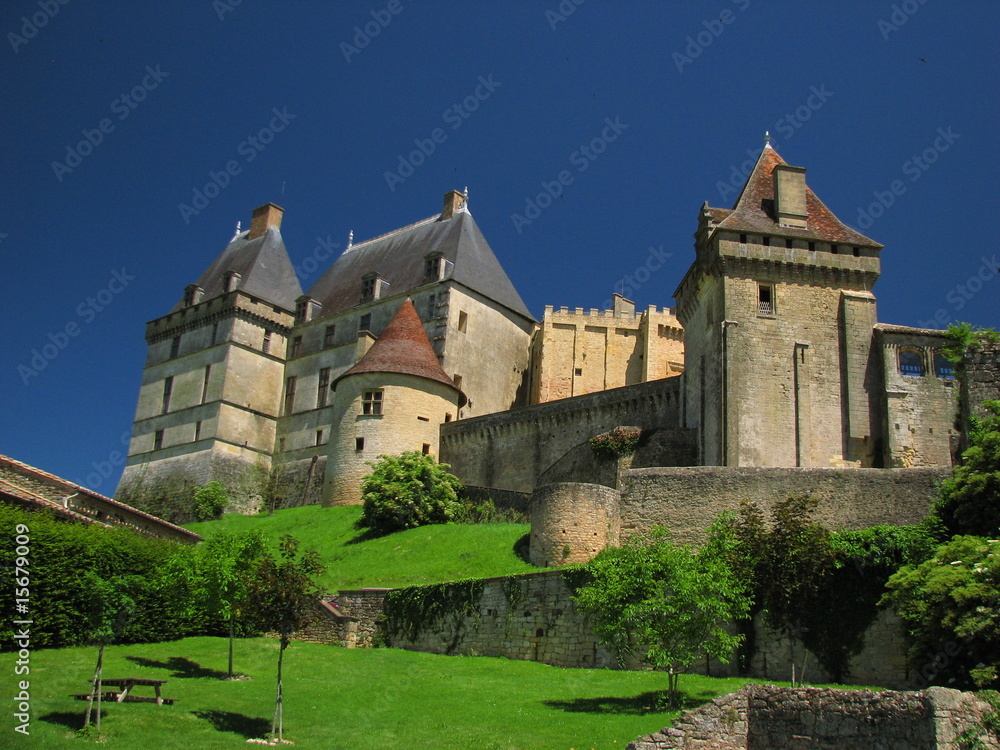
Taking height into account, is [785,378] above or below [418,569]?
above

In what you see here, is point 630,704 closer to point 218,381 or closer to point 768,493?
point 768,493

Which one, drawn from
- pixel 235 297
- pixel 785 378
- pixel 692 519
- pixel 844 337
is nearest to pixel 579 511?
pixel 692 519

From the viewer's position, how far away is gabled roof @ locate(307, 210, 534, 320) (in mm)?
52344

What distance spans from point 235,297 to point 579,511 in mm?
34325

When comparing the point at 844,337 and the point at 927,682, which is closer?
the point at 927,682

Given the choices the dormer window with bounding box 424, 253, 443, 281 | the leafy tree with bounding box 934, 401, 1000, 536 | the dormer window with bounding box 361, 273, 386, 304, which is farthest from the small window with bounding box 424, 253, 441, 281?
the leafy tree with bounding box 934, 401, 1000, 536

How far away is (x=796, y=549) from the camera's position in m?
19.4

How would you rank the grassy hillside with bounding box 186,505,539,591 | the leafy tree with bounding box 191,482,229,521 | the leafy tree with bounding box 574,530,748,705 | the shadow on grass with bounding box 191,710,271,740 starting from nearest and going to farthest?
the shadow on grass with bounding box 191,710,271,740 < the leafy tree with bounding box 574,530,748,705 < the grassy hillside with bounding box 186,505,539,591 < the leafy tree with bounding box 191,482,229,521

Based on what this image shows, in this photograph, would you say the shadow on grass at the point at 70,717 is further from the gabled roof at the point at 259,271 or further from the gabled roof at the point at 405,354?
the gabled roof at the point at 259,271

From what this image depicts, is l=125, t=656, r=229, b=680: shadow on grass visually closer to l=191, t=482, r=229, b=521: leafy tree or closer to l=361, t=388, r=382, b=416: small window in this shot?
l=361, t=388, r=382, b=416: small window

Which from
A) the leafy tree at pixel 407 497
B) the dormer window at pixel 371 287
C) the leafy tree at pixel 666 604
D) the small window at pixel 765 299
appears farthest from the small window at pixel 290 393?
the leafy tree at pixel 666 604

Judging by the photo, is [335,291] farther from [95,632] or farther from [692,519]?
[95,632]

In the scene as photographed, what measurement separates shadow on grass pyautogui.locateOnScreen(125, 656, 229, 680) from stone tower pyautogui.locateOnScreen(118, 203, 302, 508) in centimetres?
3105

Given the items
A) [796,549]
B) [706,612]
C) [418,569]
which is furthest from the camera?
[418,569]
